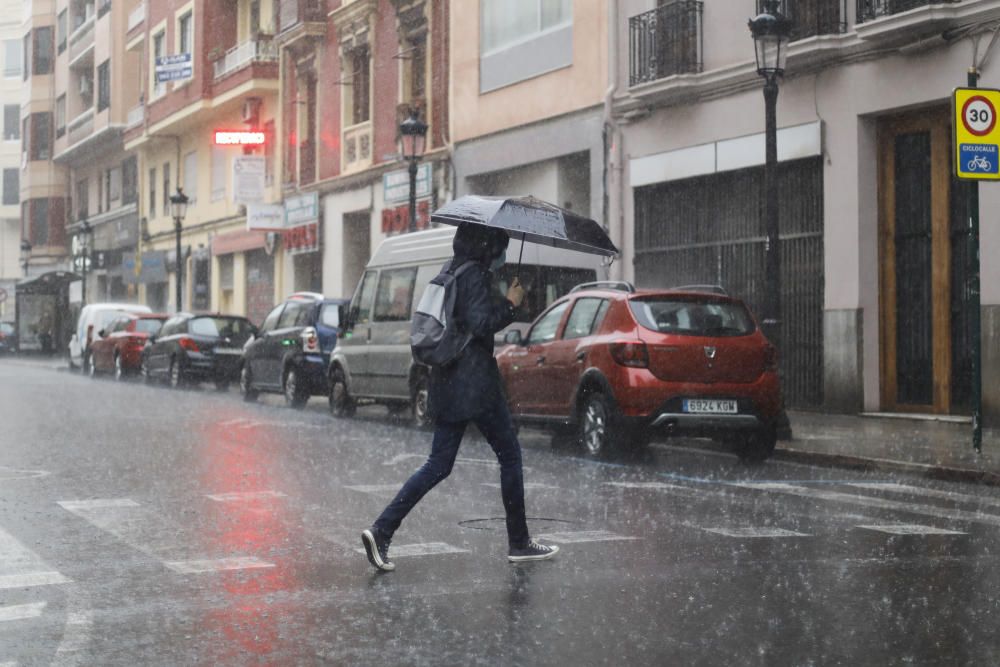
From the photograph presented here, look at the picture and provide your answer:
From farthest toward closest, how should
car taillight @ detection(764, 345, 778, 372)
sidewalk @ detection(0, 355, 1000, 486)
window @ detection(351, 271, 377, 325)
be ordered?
window @ detection(351, 271, 377, 325) < car taillight @ detection(764, 345, 778, 372) < sidewalk @ detection(0, 355, 1000, 486)

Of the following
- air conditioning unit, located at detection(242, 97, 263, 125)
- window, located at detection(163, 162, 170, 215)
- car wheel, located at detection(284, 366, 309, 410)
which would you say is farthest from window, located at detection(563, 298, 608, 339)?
→ window, located at detection(163, 162, 170, 215)

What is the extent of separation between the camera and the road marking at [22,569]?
695cm

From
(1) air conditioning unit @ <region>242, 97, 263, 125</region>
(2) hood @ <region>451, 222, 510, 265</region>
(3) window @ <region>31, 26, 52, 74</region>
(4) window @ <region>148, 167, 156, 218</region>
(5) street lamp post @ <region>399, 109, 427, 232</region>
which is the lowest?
(2) hood @ <region>451, 222, 510, 265</region>

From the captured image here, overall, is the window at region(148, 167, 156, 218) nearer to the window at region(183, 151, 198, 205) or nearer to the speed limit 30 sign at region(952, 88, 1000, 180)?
the window at region(183, 151, 198, 205)

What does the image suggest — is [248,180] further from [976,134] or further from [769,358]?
[976,134]

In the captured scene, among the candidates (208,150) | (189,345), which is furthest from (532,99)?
(208,150)

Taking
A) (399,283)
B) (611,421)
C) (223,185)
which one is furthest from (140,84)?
(611,421)

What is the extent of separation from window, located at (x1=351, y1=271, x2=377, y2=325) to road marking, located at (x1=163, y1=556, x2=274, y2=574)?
11.0m

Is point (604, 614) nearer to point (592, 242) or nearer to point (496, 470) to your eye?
point (592, 242)

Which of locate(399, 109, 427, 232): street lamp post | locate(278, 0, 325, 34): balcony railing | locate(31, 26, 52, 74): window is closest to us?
locate(399, 109, 427, 232): street lamp post

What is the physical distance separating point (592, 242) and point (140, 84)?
146 feet

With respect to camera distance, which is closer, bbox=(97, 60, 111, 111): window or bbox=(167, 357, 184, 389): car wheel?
bbox=(167, 357, 184, 389): car wheel

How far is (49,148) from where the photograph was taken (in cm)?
6316

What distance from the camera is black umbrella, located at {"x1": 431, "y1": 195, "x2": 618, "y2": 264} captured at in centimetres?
756
